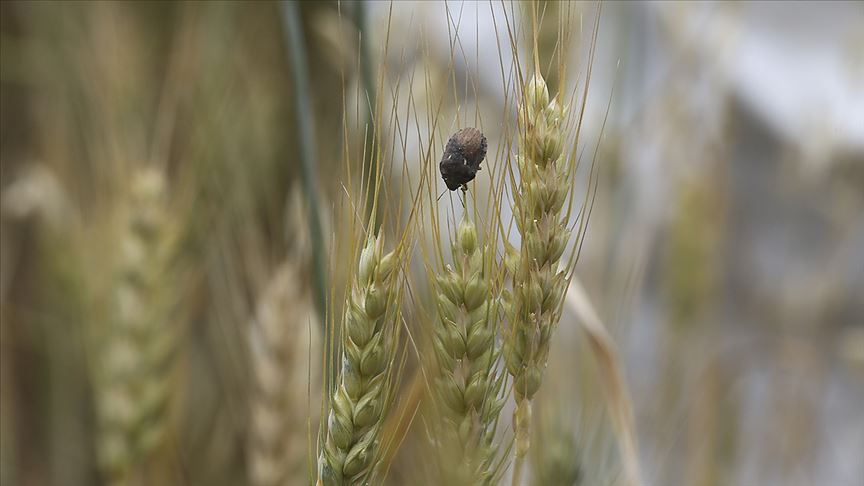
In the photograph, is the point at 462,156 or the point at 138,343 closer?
the point at 462,156

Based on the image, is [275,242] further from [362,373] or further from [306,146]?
[362,373]

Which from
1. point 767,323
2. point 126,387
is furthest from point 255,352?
point 767,323

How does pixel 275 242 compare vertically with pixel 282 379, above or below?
above

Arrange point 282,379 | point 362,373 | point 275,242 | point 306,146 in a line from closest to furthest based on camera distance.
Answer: point 362,373 < point 306,146 < point 282,379 < point 275,242

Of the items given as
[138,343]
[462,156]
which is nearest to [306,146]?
[462,156]

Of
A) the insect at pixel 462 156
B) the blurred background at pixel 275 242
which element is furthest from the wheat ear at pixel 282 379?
the insect at pixel 462 156

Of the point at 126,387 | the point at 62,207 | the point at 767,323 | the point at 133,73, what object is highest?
the point at 767,323

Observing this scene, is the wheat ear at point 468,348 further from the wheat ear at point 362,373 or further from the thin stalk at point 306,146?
the thin stalk at point 306,146

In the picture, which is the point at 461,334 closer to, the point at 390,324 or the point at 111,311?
the point at 390,324
